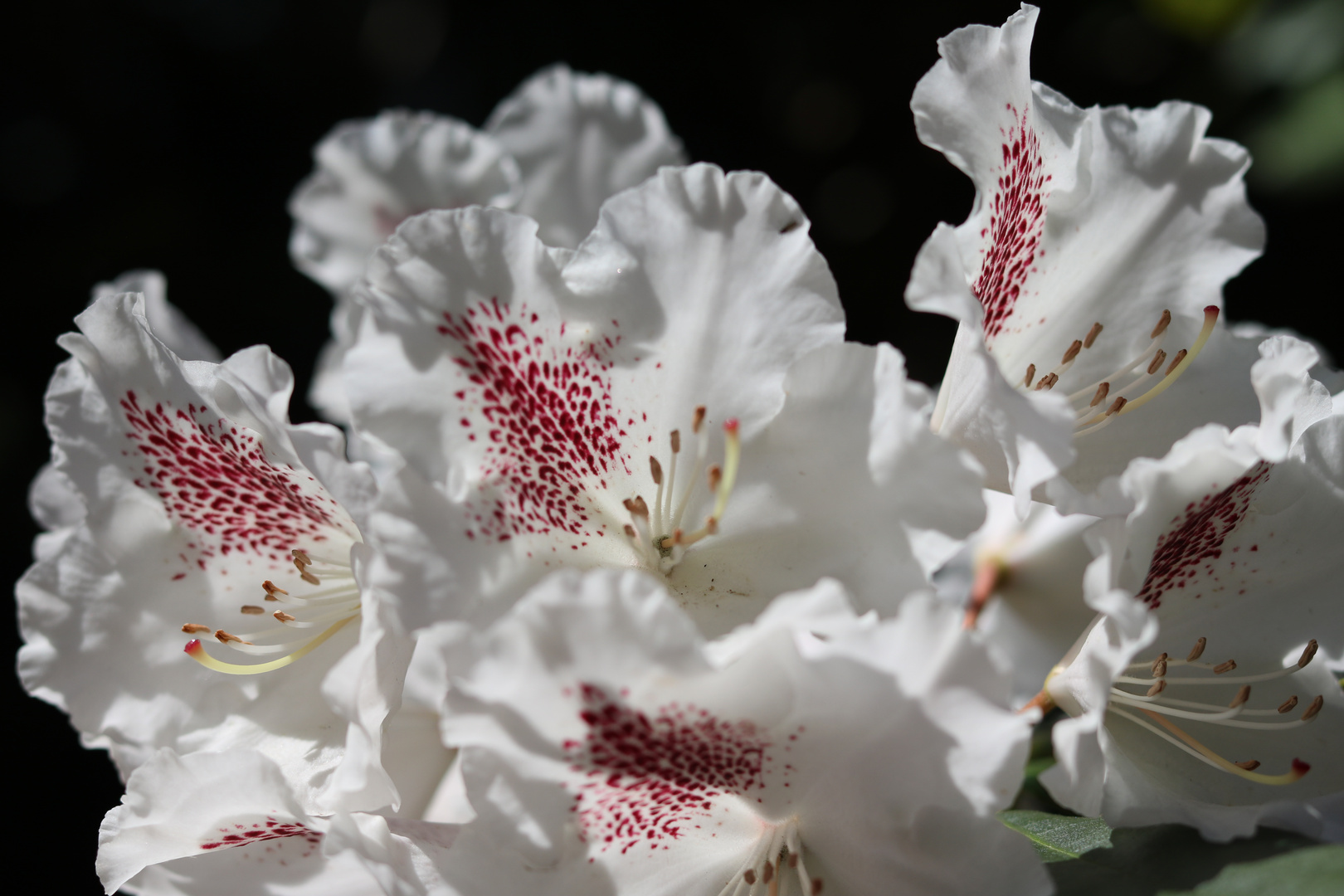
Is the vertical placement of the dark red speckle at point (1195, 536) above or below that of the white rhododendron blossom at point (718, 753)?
above

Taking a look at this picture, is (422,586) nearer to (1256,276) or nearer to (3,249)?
(1256,276)

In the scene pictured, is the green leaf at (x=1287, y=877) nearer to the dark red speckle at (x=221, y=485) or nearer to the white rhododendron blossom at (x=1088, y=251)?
the white rhododendron blossom at (x=1088, y=251)

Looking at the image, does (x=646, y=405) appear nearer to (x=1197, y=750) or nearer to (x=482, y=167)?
(x=1197, y=750)

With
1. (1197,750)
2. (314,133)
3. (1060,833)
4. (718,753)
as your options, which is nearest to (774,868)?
(718,753)

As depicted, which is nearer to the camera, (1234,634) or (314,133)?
(1234,634)

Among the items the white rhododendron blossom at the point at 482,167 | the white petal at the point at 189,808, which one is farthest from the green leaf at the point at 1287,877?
the white rhododendron blossom at the point at 482,167

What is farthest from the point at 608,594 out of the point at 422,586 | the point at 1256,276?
the point at 1256,276
